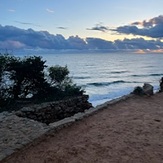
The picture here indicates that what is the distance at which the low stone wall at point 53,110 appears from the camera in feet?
49.2

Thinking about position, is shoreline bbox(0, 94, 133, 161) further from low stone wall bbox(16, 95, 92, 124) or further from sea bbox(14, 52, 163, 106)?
sea bbox(14, 52, 163, 106)

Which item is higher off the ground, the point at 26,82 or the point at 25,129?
the point at 26,82

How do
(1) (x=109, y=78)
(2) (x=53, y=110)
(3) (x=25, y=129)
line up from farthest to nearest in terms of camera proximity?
(1) (x=109, y=78)
(2) (x=53, y=110)
(3) (x=25, y=129)

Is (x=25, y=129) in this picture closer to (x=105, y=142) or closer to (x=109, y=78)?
(x=105, y=142)

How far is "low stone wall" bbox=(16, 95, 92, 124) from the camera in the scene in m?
15.0

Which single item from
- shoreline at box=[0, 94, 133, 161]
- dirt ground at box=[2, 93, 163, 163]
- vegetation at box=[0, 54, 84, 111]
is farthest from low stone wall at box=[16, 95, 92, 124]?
Result: dirt ground at box=[2, 93, 163, 163]

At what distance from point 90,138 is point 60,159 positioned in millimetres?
1878

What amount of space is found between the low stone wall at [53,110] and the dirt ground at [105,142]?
3.00 meters

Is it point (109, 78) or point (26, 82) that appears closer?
point (26, 82)

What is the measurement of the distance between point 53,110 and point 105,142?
272 inches

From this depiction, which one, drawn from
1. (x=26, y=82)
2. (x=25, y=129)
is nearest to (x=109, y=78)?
(x=26, y=82)

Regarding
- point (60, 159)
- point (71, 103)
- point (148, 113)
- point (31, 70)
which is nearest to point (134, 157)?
point (60, 159)

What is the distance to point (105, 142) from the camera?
10109 mm

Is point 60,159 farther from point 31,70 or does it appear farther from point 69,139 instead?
point 31,70
